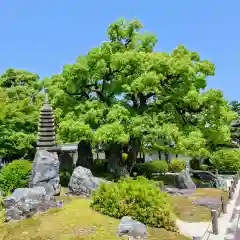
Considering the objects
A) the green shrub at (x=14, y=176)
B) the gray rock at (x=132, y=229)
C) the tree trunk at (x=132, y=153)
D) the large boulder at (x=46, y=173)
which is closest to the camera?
the gray rock at (x=132, y=229)

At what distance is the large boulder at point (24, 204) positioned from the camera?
14144 mm

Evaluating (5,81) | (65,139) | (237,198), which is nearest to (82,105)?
(65,139)

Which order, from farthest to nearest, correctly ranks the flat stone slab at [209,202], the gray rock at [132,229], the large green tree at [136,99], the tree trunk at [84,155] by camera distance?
1. the tree trunk at [84,155]
2. the large green tree at [136,99]
3. the flat stone slab at [209,202]
4. the gray rock at [132,229]

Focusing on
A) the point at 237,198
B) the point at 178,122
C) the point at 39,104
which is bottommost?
the point at 237,198

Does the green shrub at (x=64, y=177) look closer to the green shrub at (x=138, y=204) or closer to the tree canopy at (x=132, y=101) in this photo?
the tree canopy at (x=132, y=101)

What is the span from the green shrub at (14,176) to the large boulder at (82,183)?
2886 mm

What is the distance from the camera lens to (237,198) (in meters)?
21.3

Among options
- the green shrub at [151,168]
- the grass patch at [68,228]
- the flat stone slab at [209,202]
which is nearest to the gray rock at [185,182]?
the flat stone slab at [209,202]

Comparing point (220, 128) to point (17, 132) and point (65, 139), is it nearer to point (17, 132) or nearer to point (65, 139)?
point (65, 139)

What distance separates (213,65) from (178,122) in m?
5.59

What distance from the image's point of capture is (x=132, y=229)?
1256 centimetres

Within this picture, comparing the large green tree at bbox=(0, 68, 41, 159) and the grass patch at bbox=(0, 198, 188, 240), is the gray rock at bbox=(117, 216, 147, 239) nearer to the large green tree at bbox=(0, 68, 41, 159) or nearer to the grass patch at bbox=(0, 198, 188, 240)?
the grass patch at bbox=(0, 198, 188, 240)

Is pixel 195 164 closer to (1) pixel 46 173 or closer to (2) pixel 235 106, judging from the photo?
(1) pixel 46 173

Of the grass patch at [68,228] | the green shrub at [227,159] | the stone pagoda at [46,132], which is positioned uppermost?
the stone pagoda at [46,132]
